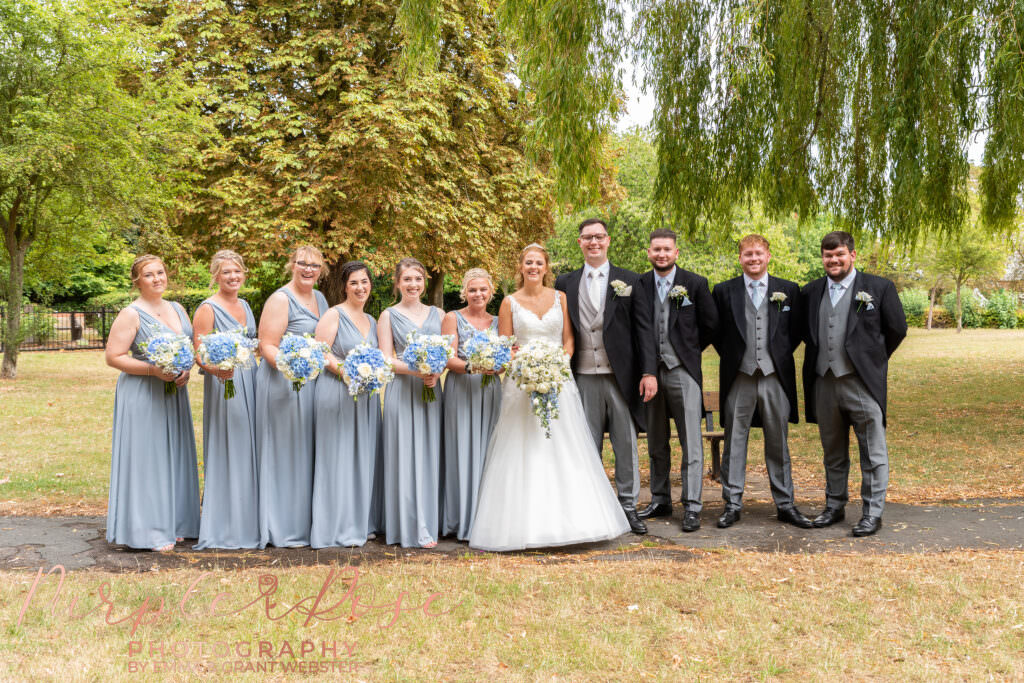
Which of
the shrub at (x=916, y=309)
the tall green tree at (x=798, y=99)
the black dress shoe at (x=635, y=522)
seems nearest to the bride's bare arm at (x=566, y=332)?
the black dress shoe at (x=635, y=522)

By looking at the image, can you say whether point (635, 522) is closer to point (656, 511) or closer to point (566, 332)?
point (656, 511)

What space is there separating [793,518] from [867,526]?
1.77ft

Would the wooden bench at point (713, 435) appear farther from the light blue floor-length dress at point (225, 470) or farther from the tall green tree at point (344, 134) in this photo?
the tall green tree at point (344, 134)

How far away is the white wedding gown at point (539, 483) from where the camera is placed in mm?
5562

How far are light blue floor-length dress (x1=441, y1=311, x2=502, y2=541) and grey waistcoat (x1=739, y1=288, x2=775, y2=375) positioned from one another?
196cm

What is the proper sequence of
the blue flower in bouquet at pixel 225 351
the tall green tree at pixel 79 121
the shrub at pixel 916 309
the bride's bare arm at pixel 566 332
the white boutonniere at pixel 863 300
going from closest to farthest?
the blue flower in bouquet at pixel 225 351
the white boutonniere at pixel 863 300
the bride's bare arm at pixel 566 332
the tall green tree at pixel 79 121
the shrub at pixel 916 309

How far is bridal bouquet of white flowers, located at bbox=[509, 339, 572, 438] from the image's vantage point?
544 cm

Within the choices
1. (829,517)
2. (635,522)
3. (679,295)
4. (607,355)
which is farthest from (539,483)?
(829,517)

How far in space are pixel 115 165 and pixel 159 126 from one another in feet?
4.07

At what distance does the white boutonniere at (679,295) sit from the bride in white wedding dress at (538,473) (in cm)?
86

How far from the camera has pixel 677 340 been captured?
19.9 ft

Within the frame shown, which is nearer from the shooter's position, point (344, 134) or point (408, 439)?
point (408, 439)

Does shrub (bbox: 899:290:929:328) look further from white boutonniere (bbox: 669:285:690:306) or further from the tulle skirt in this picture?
the tulle skirt

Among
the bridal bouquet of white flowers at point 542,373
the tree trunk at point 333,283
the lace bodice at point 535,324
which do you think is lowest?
the bridal bouquet of white flowers at point 542,373
